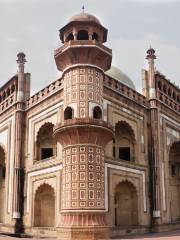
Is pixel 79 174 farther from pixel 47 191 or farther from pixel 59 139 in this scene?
pixel 47 191

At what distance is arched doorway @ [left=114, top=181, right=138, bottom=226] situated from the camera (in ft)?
60.6

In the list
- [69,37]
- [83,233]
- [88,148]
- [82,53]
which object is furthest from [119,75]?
[83,233]

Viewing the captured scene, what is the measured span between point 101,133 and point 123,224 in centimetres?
571

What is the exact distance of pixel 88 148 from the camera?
14922mm

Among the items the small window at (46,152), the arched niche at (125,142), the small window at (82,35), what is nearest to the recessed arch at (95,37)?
the small window at (82,35)

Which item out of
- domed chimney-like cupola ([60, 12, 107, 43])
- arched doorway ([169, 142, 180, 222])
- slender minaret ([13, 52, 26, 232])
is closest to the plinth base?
slender minaret ([13, 52, 26, 232])

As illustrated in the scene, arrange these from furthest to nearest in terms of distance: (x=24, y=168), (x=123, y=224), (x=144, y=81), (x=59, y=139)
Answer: (x=144, y=81) < (x=24, y=168) < (x=123, y=224) < (x=59, y=139)

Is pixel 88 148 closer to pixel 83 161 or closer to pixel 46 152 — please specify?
pixel 83 161

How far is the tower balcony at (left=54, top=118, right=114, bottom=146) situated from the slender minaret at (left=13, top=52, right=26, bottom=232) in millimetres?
5813

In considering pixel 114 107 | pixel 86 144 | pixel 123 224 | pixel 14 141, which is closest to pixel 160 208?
pixel 123 224

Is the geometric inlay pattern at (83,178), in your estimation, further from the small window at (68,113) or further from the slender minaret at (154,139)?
the slender minaret at (154,139)

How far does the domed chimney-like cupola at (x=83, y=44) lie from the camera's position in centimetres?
1609

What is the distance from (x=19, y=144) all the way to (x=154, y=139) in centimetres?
733

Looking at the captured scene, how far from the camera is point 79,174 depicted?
14.6 m
